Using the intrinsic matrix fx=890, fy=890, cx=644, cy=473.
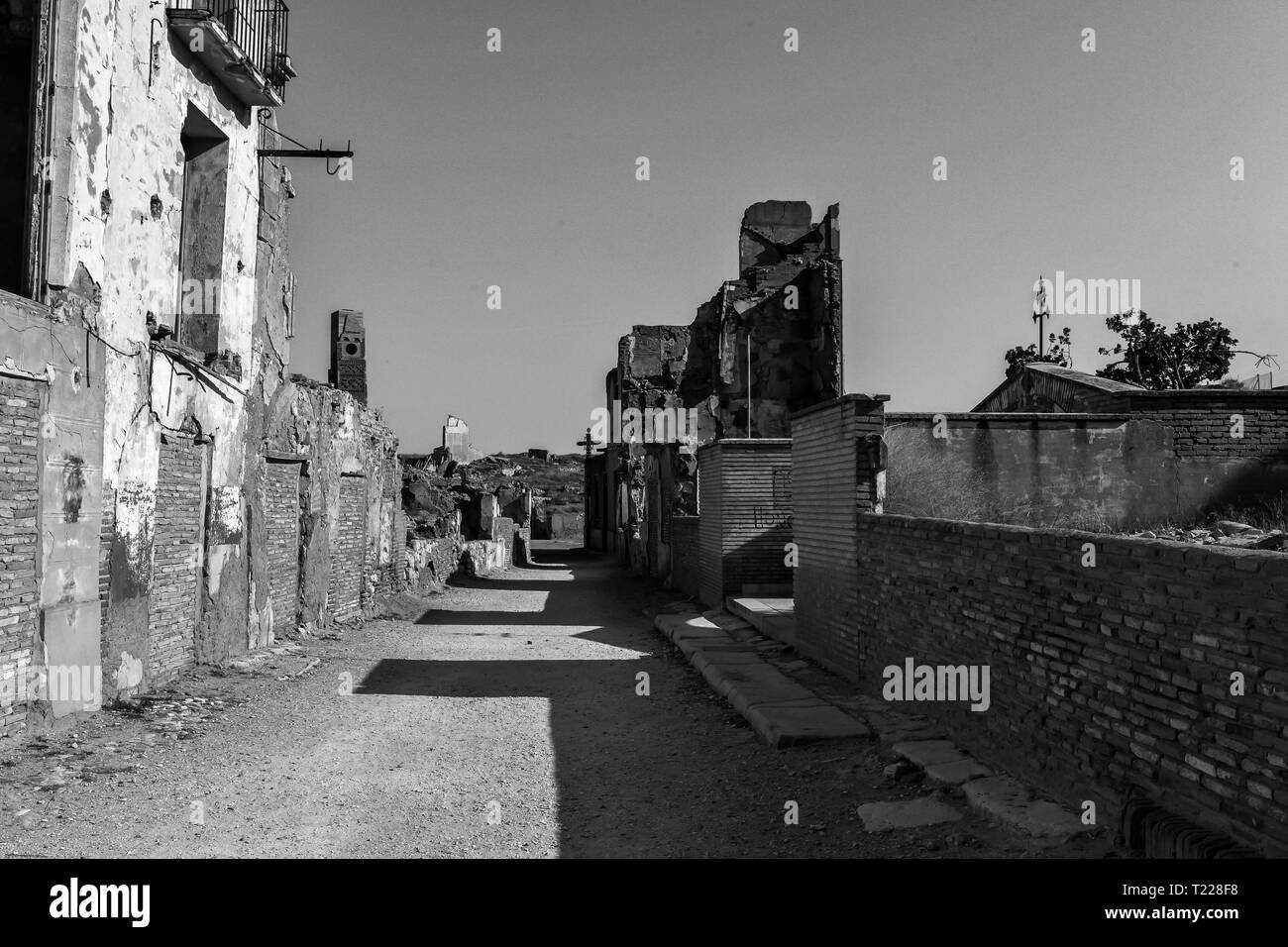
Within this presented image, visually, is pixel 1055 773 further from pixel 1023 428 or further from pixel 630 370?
pixel 630 370

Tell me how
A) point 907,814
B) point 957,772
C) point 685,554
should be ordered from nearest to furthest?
point 907,814, point 957,772, point 685,554

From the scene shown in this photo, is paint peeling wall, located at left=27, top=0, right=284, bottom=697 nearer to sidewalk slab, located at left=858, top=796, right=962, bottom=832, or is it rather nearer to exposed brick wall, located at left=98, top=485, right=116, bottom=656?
exposed brick wall, located at left=98, top=485, right=116, bottom=656

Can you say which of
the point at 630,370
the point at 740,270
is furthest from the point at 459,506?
the point at 740,270

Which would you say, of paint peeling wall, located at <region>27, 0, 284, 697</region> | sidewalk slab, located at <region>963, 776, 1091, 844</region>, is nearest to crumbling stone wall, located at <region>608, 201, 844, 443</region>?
paint peeling wall, located at <region>27, 0, 284, 697</region>

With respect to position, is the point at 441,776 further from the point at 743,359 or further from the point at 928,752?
the point at 743,359

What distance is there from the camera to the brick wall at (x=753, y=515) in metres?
14.0

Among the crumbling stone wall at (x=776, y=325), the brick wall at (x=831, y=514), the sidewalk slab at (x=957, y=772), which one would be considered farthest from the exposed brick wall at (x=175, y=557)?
the crumbling stone wall at (x=776, y=325)

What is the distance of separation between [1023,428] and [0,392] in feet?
29.1

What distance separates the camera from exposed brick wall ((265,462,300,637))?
1104 centimetres

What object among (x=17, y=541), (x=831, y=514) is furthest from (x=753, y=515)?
(x=17, y=541)

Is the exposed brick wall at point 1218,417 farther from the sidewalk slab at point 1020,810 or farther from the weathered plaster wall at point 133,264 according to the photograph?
the weathered plaster wall at point 133,264

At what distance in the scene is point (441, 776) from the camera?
5.96 metres

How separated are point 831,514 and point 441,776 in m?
4.63

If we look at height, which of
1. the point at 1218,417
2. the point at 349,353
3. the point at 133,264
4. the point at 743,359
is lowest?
the point at 1218,417
